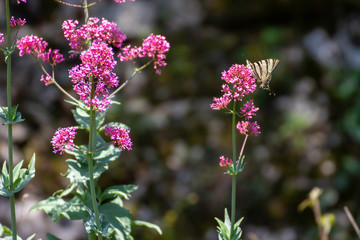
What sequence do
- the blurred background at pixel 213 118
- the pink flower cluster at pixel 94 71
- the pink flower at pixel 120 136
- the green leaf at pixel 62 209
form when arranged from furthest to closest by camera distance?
the blurred background at pixel 213 118 < the green leaf at pixel 62 209 < the pink flower at pixel 120 136 < the pink flower cluster at pixel 94 71

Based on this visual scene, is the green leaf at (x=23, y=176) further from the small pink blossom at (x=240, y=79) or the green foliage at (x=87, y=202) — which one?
the small pink blossom at (x=240, y=79)

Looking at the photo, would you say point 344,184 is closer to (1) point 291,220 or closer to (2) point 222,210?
(1) point 291,220

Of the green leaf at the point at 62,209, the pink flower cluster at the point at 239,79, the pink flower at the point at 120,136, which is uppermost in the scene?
the pink flower cluster at the point at 239,79

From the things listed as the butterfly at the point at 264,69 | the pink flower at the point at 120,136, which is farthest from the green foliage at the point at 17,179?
the butterfly at the point at 264,69

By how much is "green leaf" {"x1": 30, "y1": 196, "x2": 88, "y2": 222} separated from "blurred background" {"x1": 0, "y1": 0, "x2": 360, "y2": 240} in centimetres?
320

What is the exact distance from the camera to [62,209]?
213cm

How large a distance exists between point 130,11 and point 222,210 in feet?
9.95

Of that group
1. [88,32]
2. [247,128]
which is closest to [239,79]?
[247,128]

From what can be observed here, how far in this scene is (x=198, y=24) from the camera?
624 centimetres

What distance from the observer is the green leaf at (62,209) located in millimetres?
2096

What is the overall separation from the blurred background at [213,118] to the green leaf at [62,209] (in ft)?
10.5

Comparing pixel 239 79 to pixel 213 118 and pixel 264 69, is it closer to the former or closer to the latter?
pixel 264 69

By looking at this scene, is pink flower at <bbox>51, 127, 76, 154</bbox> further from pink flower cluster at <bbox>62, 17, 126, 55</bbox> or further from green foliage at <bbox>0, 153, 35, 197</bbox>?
pink flower cluster at <bbox>62, 17, 126, 55</bbox>

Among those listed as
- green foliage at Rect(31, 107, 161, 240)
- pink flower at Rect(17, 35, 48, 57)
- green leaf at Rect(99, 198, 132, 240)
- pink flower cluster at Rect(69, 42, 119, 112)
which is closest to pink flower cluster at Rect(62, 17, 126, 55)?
pink flower at Rect(17, 35, 48, 57)
